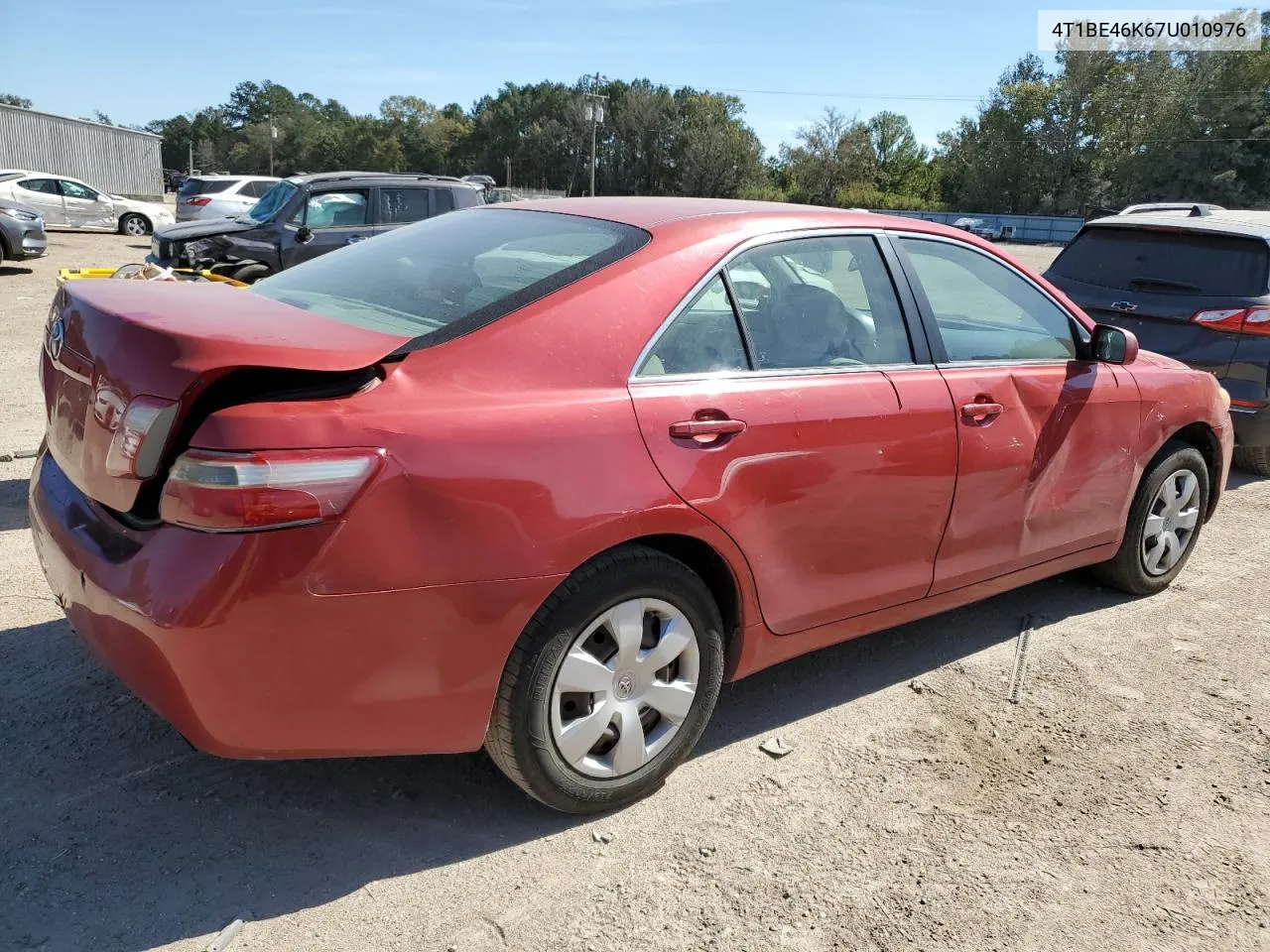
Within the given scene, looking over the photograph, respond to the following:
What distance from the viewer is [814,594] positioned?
3.15m

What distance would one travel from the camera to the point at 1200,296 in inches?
257

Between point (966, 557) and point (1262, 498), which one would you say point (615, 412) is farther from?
point (1262, 498)

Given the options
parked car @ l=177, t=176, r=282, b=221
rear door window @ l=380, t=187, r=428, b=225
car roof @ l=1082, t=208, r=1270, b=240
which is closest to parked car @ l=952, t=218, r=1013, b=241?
parked car @ l=177, t=176, r=282, b=221

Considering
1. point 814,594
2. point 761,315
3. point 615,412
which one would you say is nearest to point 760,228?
point 761,315

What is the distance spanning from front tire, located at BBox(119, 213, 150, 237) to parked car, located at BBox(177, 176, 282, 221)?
1100 mm

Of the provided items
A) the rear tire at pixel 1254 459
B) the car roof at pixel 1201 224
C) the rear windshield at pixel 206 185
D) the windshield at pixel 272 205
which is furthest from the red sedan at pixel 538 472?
the rear windshield at pixel 206 185

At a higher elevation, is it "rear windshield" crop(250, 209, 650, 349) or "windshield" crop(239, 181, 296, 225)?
"rear windshield" crop(250, 209, 650, 349)

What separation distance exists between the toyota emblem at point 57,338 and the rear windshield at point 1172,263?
6396mm

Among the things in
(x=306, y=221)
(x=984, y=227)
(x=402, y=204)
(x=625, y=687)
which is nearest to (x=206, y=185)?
(x=306, y=221)

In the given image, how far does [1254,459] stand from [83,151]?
44.5 m

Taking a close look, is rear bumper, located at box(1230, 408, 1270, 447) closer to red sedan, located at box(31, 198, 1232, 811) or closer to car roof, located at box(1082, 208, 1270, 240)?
car roof, located at box(1082, 208, 1270, 240)

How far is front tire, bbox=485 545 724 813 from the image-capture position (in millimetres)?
2539

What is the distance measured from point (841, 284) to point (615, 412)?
4.04ft

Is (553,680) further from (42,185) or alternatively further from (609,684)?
(42,185)
